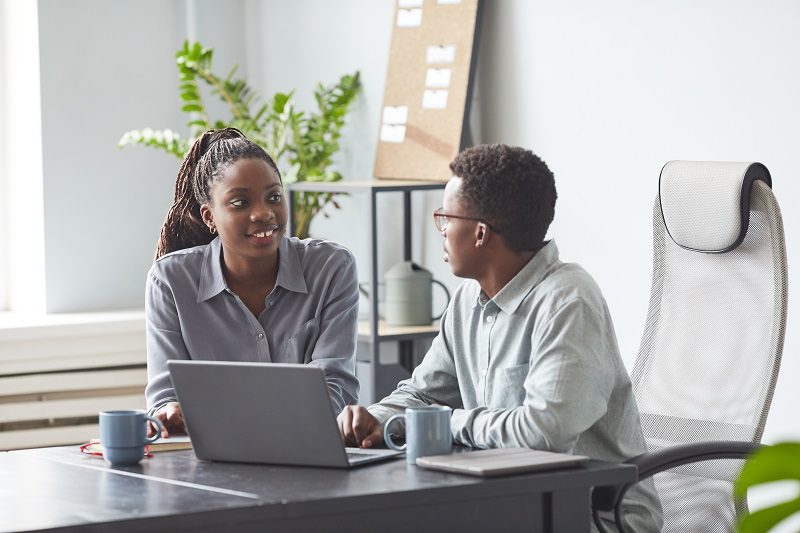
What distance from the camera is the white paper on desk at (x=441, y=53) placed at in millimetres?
3656

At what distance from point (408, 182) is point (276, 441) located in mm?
2026

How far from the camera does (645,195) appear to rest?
308cm

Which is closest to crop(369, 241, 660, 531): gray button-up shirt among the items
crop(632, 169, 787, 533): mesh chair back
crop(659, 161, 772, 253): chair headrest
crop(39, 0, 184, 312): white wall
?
crop(632, 169, 787, 533): mesh chair back

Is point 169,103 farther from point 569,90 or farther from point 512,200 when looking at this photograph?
point 512,200

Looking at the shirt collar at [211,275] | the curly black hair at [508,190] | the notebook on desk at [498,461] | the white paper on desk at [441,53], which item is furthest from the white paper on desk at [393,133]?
the notebook on desk at [498,461]

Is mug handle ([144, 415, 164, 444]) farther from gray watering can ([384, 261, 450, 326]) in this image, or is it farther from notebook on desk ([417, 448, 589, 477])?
gray watering can ([384, 261, 450, 326])

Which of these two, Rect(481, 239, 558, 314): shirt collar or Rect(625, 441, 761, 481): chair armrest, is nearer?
Rect(625, 441, 761, 481): chair armrest

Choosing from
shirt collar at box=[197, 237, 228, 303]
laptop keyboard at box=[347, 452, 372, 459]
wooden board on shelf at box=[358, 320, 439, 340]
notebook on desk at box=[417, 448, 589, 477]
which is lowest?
wooden board on shelf at box=[358, 320, 439, 340]

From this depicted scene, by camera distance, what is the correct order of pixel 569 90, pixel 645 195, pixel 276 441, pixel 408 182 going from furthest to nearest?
pixel 408 182, pixel 569 90, pixel 645 195, pixel 276 441

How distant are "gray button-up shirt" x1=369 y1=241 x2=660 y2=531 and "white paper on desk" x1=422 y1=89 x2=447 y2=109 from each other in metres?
1.59

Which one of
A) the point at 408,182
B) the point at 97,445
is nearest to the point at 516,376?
the point at 97,445

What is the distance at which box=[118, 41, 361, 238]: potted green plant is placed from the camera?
13.4 feet

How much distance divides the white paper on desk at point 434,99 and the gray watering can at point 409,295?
1.58ft

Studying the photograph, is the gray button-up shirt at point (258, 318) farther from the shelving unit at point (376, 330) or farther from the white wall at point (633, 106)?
the shelving unit at point (376, 330)
